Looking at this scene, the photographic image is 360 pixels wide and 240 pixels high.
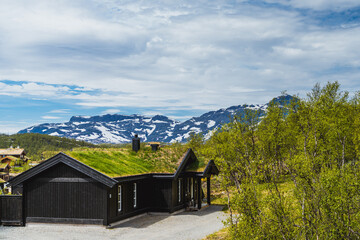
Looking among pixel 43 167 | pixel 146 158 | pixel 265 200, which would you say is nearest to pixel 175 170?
pixel 146 158

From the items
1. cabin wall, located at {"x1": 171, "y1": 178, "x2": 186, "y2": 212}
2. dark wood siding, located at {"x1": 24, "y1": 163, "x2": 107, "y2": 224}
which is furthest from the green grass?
cabin wall, located at {"x1": 171, "y1": 178, "x2": 186, "y2": 212}

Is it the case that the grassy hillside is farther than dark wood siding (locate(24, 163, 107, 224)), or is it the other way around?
the grassy hillside

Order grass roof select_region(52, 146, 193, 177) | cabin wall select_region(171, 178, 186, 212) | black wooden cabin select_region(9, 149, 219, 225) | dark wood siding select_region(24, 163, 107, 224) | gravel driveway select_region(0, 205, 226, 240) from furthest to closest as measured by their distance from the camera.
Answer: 1. cabin wall select_region(171, 178, 186, 212)
2. grass roof select_region(52, 146, 193, 177)
3. dark wood siding select_region(24, 163, 107, 224)
4. black wooden cabin select_region(9, 149, 219, 225)
5. gravel driveway select_region(0, 205, 226, 240)

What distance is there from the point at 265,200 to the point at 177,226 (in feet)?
49.0

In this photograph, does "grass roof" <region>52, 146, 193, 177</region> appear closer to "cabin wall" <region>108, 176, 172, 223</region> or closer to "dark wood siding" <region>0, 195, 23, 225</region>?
"cabin wall" <region>108, 176, 172, 223</region>

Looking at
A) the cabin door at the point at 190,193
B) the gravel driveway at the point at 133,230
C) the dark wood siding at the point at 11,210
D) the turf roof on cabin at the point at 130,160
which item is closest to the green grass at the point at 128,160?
the turf roof on cabin at the point at 130,160

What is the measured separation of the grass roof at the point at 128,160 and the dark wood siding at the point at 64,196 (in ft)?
3.96

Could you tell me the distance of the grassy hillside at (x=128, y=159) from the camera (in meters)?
25.8

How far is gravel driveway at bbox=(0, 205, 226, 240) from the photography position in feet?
71.8

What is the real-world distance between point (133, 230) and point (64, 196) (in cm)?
534

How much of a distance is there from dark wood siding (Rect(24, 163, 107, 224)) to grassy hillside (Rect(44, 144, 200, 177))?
4.06ft

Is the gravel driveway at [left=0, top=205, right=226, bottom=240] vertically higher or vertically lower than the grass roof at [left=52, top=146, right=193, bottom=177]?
lower

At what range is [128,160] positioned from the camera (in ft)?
102

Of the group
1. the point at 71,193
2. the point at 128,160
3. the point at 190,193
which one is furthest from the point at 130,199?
the point at 190,193
